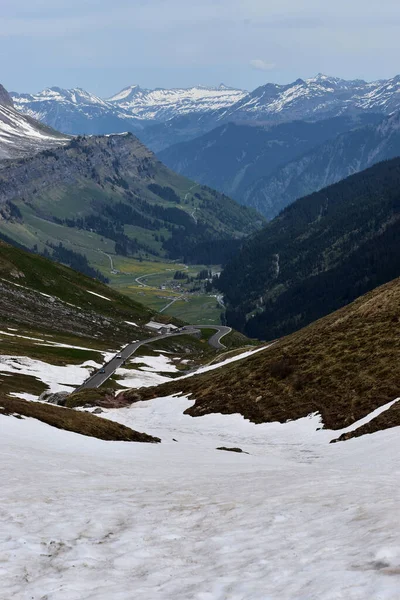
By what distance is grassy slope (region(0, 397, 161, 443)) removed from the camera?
158 feet

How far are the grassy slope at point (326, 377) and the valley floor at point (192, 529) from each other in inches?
638

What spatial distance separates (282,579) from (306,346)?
59687 millimetres

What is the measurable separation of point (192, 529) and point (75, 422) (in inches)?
1251

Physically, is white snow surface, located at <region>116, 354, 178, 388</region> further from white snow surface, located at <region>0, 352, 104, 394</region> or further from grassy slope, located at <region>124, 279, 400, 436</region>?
grassy slope, located at <region>124, 279, 400, 436</region>

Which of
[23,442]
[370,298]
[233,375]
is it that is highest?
[370,298]

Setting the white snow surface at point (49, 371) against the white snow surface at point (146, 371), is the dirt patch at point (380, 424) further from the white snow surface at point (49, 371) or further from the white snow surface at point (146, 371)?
the white snow surface at point (146, 371)

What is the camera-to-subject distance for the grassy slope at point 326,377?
54.8m

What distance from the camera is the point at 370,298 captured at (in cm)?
8500

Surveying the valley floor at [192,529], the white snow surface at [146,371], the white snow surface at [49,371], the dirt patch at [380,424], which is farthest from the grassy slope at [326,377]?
the white snow surface at [146,371]

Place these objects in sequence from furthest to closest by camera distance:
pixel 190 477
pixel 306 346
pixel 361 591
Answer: pixel 306 346
pixel 190 477
pixel 361 591

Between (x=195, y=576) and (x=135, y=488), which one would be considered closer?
(x=195, y=576)

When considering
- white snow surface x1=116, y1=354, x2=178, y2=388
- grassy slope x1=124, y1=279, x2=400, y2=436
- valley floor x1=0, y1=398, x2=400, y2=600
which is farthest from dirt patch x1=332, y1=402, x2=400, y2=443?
white snow surface x1=116, y1=354, x2=178, y2=388

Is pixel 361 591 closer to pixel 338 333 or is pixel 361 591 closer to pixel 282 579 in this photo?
pixel 282 579

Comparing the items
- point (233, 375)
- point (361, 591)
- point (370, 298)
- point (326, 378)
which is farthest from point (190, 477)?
point (370, 298)
